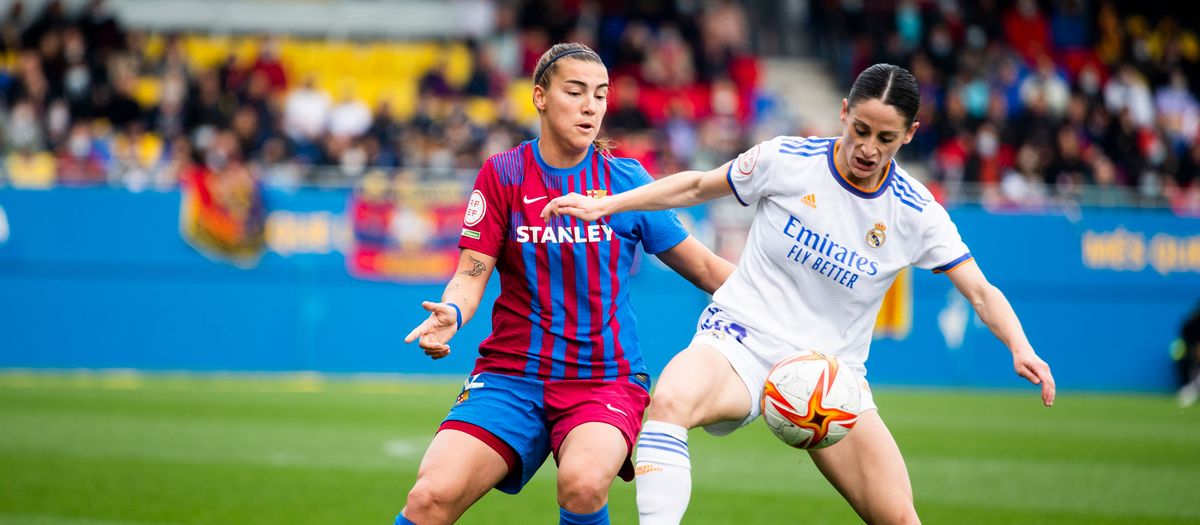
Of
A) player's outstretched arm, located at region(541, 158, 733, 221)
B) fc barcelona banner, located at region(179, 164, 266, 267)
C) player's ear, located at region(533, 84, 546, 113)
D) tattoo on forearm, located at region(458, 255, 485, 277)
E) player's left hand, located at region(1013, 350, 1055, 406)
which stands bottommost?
fc barcelona banner, located at region(179, 164, 266, 267)

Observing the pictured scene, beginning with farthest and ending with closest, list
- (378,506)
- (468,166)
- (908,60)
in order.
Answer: (908,60), (468,166), (378,506)

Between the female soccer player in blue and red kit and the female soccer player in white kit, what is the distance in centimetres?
25

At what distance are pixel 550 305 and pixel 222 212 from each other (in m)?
13.1

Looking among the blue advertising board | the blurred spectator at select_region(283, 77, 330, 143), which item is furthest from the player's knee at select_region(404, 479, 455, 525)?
the blurred spectator at select_region(283, 77, 330, 143)

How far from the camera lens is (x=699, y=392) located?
5.11m

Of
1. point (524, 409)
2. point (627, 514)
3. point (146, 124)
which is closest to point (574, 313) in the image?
point (524, 409)

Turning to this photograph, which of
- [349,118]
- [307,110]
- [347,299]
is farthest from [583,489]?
[307,110]

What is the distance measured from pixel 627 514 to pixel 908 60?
16033 mm

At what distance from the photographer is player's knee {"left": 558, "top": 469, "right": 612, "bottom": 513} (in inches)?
191

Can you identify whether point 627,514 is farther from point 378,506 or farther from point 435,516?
point 435,516

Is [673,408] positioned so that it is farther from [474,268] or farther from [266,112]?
[266,112]

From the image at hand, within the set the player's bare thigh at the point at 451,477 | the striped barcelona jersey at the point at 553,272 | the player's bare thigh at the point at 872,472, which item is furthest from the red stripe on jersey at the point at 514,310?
the player's bare thigh at the point at 872,472

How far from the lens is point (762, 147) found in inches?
214

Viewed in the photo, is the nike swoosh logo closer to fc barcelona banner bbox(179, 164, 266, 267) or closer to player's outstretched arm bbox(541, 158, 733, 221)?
player's outstretched arm bbox(541, 158, 733, 221)
